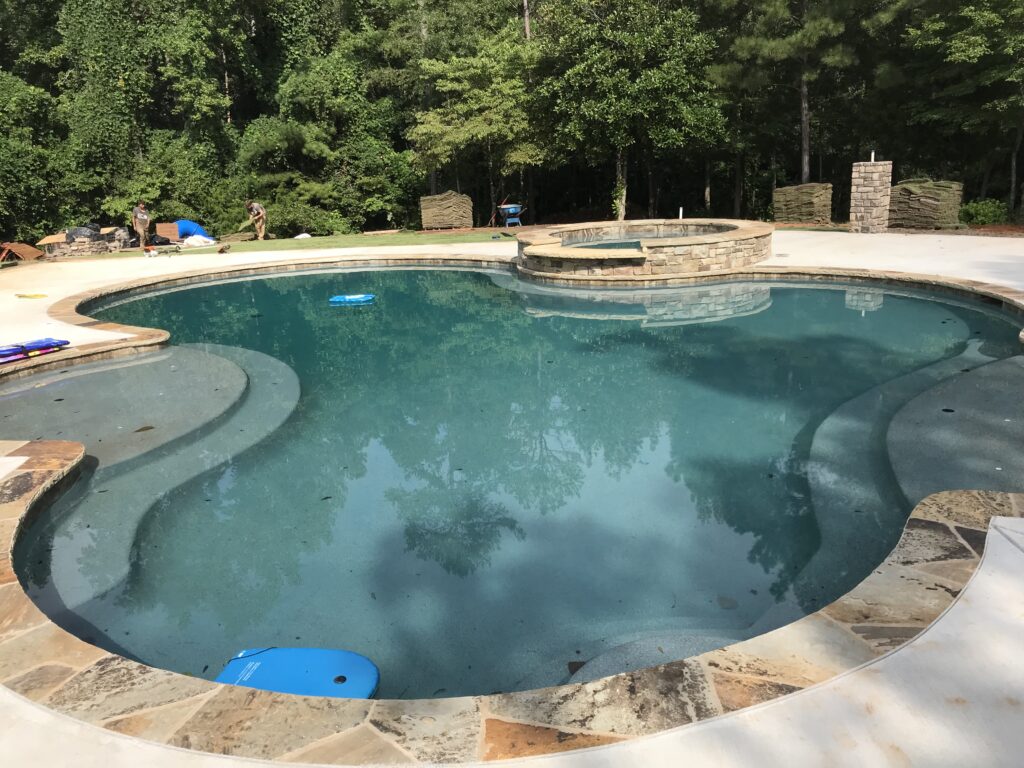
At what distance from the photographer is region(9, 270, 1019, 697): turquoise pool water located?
3738 mm

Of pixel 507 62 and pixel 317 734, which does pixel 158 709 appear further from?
pixel 507 62

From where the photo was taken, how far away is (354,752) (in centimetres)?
231

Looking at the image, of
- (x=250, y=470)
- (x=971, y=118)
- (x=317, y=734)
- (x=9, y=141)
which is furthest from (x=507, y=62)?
(x=317, y=734)

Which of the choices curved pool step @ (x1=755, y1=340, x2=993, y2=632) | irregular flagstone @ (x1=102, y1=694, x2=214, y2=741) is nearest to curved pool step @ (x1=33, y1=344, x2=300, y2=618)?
irregular flagstone @ (x1=102, y1=694, x2=214, y2=741)

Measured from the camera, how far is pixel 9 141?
1900 cm

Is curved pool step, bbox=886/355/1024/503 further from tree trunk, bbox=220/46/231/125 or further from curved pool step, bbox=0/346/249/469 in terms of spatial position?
tree trunk, bbox=220/46/231/125

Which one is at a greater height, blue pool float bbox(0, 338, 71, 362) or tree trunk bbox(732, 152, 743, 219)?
tree trunk bbox(732, 152, 743, 219)

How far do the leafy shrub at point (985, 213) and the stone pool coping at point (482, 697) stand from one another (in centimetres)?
1556

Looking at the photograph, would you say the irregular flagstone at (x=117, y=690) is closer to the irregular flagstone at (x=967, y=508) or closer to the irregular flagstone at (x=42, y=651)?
the irregular flagstone at (x=42, y=651)

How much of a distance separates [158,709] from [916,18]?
791 inches

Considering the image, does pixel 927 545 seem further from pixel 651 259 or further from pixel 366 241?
pixel 366 241

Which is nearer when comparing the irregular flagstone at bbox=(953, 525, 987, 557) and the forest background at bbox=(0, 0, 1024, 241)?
the irregular flagstone at bbox=(953, 525, 987, 557)

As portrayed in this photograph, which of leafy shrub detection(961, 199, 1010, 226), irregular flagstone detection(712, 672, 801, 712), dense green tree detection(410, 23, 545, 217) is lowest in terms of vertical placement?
irregular flagstone detection(712, 672, 801, 712)

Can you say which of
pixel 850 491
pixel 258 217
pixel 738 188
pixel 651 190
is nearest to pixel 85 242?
pixel 258 217
